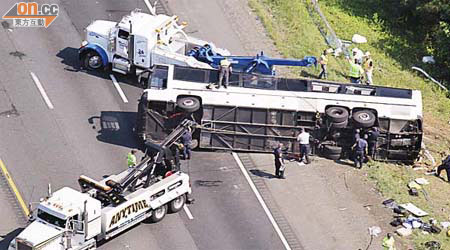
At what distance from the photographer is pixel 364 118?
40281 millimetres

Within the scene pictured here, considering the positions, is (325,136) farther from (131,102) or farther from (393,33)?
(393,33)

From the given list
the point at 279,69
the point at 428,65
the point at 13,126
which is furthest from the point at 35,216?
the point at 428,65

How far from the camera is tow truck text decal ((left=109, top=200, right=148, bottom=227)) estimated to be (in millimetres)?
34031

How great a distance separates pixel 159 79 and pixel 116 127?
100.0 inches

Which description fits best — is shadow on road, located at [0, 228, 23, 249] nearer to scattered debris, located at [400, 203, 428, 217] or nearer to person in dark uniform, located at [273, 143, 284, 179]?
person in dark uniform, located at [273, 143, 284, 179]

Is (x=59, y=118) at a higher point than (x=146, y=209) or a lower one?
higher

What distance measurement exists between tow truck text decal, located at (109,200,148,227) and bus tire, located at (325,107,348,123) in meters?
8.88

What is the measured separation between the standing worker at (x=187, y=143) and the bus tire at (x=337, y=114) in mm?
5447

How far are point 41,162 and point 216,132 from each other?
6.71m

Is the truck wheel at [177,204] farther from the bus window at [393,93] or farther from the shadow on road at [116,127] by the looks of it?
the bus window at [393,93]

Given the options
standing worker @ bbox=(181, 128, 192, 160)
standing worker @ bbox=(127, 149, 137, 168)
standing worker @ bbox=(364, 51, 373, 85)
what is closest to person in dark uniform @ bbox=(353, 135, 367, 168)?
standing worker @ bbox=(364, 51, 373, 85)

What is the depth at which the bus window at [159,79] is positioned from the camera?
134 ft

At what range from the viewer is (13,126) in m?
40.4

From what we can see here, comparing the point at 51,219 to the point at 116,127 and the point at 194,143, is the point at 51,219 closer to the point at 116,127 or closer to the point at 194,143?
the point at 194,143
